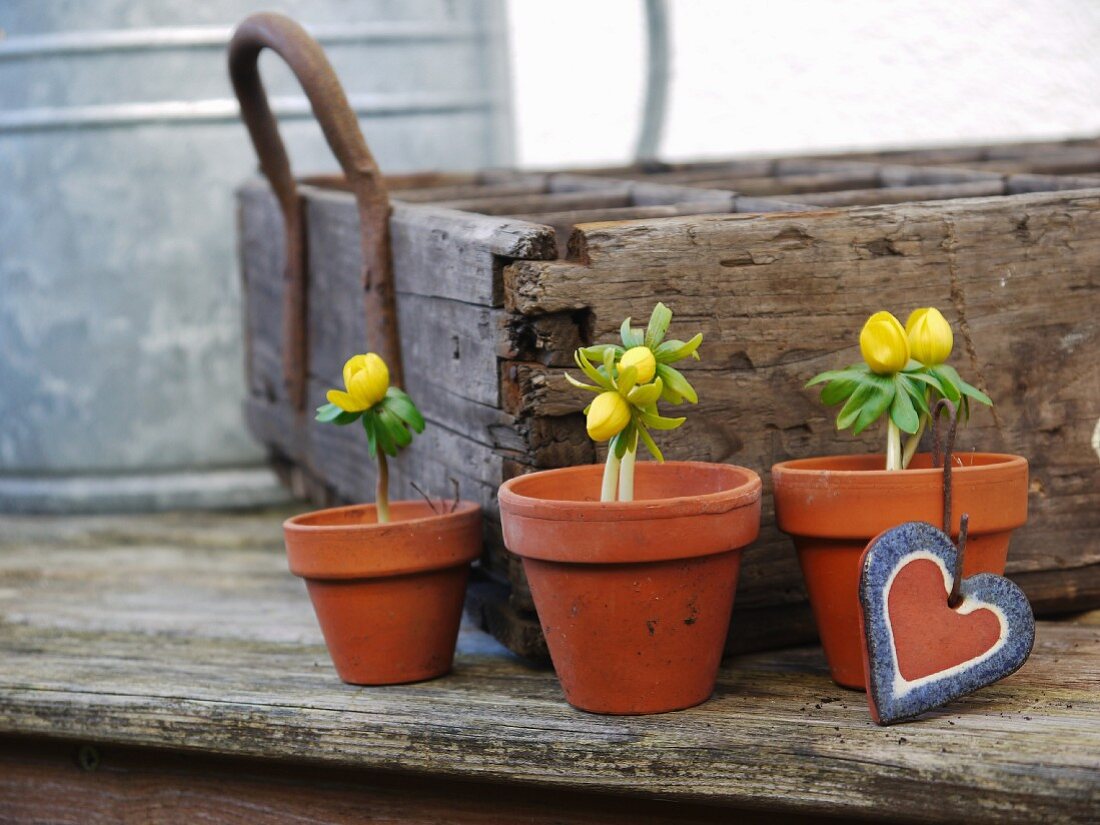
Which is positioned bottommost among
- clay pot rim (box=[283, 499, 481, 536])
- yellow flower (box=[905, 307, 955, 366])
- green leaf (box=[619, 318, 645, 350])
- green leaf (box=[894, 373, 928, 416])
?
clay pot rim (box=[283, 499, 481, 536])

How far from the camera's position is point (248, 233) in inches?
85.4

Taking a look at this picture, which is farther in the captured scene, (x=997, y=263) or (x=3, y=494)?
(x=3, y=494)

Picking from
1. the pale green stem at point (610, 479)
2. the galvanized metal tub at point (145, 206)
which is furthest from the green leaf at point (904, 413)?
the galvanized metal tub at point (145, 206)

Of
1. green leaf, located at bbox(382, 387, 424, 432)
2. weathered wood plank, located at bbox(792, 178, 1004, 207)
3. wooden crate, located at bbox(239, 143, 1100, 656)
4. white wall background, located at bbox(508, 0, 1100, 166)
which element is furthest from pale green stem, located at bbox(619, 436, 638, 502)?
white wall background, located at bbox(508, 0, 1100, 166)

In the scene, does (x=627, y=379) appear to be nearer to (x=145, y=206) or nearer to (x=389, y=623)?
(x=389, y=623)

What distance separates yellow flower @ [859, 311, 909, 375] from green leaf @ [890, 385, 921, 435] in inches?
1.0

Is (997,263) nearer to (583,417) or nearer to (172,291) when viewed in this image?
(583,417)

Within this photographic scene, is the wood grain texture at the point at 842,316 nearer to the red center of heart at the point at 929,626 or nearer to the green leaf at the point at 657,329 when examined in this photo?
the green leaf at the point at 657,329

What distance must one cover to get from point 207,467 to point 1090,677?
1.59 metres

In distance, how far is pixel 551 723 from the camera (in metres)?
1.04

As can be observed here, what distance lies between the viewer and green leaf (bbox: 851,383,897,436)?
3.37 feet

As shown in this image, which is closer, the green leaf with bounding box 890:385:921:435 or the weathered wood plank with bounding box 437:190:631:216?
the green leaf with bounding box 890:385:921:435

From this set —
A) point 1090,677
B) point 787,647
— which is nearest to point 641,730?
point 787,647

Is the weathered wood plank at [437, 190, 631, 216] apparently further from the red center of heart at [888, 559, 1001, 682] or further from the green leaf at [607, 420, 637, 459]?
the red center of heart at [888, 559, 1001, 682]
